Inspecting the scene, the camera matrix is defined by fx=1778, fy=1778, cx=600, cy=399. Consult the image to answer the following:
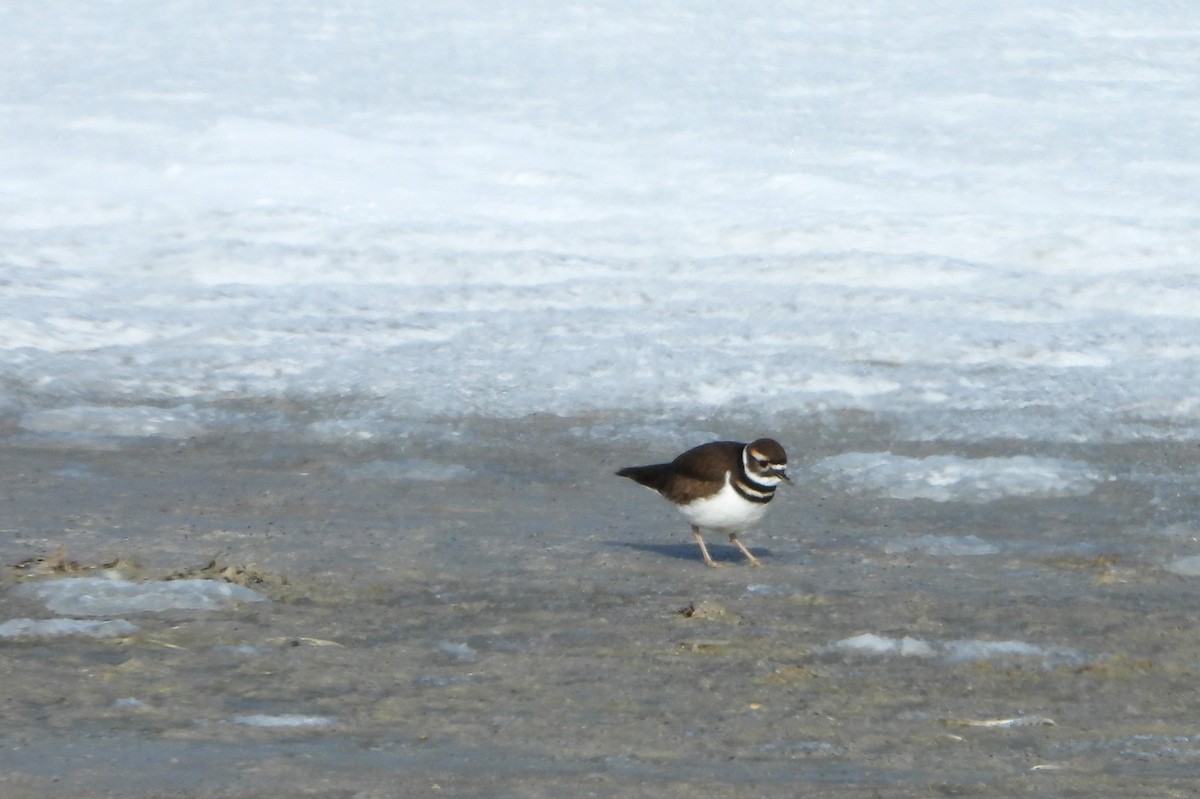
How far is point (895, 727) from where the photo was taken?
515 cm

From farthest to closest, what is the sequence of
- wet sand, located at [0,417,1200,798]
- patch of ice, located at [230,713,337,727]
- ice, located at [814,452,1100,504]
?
ice, located at [814,452,1100,504]
patch of ice, located at [230,713,337,727]
wet sand, located at [0,417,1200,798]

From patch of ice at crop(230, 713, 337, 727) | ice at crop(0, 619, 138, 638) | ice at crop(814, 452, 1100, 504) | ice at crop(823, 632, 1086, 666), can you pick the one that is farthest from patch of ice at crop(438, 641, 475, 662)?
ice at crop(814, 452, 1100, 504)

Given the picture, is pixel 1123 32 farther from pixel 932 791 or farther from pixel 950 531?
pixel 932 791

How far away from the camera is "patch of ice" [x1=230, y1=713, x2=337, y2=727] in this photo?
198 inches

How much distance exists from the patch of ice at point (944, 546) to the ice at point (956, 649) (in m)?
1.34

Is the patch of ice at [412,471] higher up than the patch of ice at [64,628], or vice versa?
the patch of ice at [64,628]

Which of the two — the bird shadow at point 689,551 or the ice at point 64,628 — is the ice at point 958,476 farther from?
the ice at point 64,628

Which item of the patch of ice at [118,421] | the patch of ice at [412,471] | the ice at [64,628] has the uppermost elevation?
the patch of ice at [118,421]

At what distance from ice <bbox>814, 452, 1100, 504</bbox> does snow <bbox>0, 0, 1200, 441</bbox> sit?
9 cm

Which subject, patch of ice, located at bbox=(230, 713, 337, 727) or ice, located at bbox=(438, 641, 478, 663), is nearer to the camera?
patch of ice, located at bbox=(230, 713, 337, 727)

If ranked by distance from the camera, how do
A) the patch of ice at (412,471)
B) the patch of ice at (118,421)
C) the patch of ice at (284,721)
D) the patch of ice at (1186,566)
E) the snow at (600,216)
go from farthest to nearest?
the snow at (600,216), the patch of ice at (118,421), the patch of ice at (412,471), the patch of ice at (1186,566), the patch of ice at (284,721)

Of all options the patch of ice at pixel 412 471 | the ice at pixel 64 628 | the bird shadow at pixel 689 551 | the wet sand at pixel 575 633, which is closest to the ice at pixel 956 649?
the wet sand at pixel 575 633

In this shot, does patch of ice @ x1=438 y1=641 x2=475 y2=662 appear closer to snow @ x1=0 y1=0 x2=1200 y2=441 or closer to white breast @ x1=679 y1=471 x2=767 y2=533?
white breast @ x1=679 y1=471 x2=767 y2=533

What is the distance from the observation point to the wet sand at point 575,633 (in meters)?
4.74
